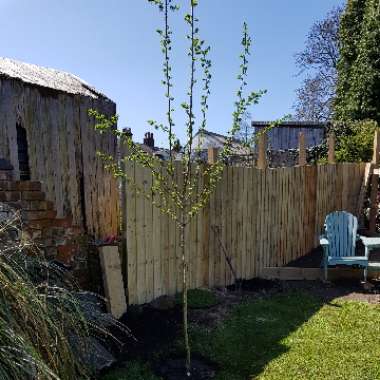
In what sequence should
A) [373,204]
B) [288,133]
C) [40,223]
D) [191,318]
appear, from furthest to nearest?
[288,133] → [373,204] → [191,318] → [40,223]

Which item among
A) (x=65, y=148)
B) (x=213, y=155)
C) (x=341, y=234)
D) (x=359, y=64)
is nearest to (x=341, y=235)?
(x=341, y=234)

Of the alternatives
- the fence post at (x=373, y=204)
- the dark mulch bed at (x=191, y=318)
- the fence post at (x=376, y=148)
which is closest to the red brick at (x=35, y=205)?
the dark mulch bed at (x=191, y=318)

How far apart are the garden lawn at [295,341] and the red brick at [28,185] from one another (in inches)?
67.3

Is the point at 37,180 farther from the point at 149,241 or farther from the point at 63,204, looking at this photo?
the point at 149,241

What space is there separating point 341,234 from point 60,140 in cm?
426

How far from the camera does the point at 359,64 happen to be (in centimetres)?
1457

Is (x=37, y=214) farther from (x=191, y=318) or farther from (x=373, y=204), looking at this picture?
(x=373, y=204)

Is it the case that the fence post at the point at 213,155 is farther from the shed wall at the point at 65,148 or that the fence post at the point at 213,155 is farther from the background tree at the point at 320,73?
the background tree at the point at 320,73

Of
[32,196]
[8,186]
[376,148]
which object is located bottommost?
[32,196]

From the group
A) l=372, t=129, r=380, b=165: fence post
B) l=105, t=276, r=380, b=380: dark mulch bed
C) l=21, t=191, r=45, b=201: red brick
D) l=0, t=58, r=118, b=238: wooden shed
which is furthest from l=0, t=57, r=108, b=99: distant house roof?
l=372, t=129, r=380, b=165: fence post

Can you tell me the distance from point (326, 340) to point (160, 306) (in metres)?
1.71

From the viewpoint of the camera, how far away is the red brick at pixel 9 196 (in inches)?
124

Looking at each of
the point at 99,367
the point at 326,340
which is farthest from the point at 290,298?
the point at 99,367

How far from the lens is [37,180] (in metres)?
3.41
